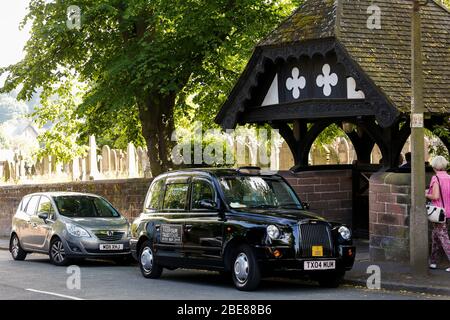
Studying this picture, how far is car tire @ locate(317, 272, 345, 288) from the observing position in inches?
629

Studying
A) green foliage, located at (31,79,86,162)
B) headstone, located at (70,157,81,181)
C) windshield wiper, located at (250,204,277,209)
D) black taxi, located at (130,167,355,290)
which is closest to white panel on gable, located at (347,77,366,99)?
black taxi, located at (130,167,355,290)

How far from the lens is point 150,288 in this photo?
16375mm

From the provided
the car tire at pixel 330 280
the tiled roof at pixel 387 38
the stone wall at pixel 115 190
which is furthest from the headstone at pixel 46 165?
the car tire at pixel 330 280

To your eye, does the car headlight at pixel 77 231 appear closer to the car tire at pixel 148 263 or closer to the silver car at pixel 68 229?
the silver car at pixel 68 229

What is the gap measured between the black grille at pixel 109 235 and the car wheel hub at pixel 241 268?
6.45 meters

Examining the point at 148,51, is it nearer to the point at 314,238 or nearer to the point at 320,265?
the point at 314,238

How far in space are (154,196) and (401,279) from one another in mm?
5110

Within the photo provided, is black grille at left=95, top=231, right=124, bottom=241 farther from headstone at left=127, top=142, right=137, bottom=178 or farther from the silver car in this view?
headstone at left=127, top=142, right=137, bottom=178

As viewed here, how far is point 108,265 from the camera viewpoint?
2202cm

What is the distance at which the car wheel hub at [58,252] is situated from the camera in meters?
21.7

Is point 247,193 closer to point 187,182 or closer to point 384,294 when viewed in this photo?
point 187,182

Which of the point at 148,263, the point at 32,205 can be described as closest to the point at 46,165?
the point at 32,205

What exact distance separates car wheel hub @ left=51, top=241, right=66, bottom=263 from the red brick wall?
5.10 m
